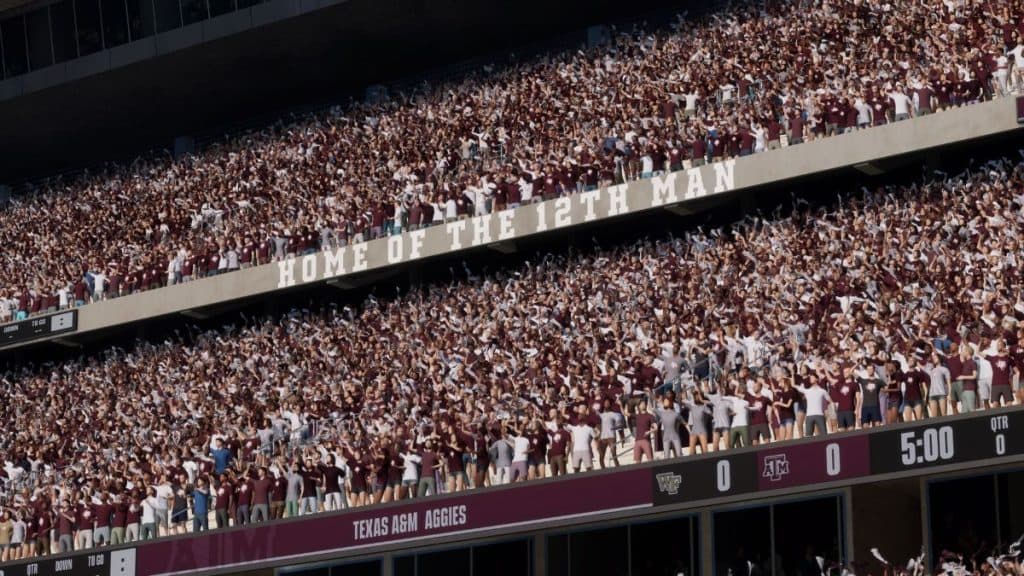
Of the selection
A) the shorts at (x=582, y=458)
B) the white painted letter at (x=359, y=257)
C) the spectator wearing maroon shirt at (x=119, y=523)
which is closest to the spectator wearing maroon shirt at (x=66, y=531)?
the spectator wearing maroon shirt at (x=119, y=523)

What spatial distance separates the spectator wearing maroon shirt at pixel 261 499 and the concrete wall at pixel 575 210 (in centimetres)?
1106

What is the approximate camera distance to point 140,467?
Result: 3591cm

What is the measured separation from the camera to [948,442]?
2503cm

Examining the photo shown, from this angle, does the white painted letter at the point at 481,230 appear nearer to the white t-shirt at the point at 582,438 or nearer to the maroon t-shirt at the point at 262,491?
the maroon t-shirt at the point at 262,491

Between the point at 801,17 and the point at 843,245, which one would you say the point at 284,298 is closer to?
the point at 801,17

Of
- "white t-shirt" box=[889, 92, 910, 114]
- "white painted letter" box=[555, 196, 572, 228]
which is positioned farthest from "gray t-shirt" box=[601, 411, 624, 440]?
"white painted letter" box=[555, 196, 572, 228]

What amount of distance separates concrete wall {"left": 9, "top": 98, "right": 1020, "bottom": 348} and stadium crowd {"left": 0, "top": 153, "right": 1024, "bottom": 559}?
2.87ft

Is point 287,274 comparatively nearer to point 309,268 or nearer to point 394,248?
point 309,268

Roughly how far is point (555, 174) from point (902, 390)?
647 inches

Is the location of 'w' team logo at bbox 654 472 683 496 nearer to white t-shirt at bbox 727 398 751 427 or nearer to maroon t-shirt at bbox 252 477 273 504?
white t-shirt at bbox 727 398 751 427

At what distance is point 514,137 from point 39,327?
14132 mm

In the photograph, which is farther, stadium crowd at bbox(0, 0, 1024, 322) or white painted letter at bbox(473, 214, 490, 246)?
white painted letter at bbox(473, 214, 490, 246)

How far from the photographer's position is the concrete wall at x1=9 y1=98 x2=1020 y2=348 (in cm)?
3594

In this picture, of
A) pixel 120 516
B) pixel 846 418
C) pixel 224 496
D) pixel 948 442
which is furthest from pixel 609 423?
pixel 120 516
